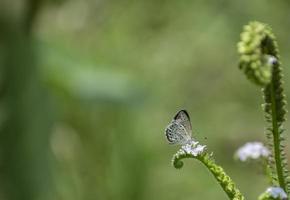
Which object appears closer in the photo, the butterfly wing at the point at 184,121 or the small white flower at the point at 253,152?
the butterfly wing at the point at 184,121

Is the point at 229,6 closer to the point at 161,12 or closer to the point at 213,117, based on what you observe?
the point at 161,12

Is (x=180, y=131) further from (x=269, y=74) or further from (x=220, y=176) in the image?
(x=269, y=74)

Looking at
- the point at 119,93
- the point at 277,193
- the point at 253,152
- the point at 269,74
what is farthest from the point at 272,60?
the point at 119,93

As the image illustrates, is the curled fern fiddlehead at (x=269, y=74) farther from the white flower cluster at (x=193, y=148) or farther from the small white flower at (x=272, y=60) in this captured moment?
the white flower cluster at (x=193, y=148)

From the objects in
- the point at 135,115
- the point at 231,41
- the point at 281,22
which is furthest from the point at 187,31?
the point at 135,115

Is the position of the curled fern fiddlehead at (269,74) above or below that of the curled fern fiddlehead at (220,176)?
above

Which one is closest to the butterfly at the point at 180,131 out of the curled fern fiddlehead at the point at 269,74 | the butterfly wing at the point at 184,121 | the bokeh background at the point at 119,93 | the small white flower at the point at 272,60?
the butterfly wing at the point at 184,121
